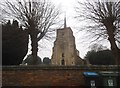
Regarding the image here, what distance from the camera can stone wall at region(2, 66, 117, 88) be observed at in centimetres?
1238

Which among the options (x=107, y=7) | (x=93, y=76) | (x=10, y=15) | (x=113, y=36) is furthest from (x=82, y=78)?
(x=10, y=15)

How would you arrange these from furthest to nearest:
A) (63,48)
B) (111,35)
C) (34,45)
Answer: (63,48) → (34,45) → (111,35)

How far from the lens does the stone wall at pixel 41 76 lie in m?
12.4

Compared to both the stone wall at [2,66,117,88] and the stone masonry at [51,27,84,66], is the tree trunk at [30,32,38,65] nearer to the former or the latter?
the stone wall at [2,66,117,88]

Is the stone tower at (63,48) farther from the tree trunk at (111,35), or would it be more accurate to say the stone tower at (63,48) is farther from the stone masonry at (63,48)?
the tree trunk at (111,35)

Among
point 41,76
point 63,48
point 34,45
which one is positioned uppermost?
point 63,48

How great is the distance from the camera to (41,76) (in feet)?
40.7

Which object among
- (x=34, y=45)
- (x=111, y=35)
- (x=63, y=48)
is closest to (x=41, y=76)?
(x=34, y=45)

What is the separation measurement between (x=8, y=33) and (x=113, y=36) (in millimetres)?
8038

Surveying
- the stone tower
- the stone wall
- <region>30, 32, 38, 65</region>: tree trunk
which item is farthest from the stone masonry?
the stone wall

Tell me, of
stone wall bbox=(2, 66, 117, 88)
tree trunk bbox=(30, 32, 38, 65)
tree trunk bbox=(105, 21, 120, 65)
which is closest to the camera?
stone wall bbox=(2, 66, 117, 88)

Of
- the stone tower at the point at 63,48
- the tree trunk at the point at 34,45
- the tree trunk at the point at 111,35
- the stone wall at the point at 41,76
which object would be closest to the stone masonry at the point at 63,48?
the stone tower at the point at 63,48

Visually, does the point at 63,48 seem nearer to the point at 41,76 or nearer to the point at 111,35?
the point at 111,35

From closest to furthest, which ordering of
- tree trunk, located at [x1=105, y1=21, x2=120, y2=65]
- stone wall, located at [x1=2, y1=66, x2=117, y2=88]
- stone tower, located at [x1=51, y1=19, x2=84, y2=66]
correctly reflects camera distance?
stone wall, located at [x1=2, y1=66, x2=117, y2=88], tree trunk, located at [x1=105, y1=21, x2=120, y2=65], stone tower, located at [x1=51, y1=19, x2=84, y2=66]
